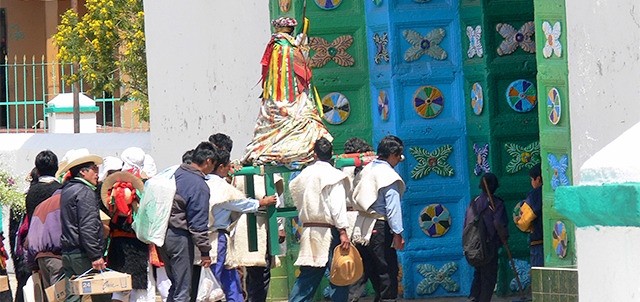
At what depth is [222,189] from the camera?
1133cm

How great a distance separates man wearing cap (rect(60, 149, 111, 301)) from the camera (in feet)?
35.8

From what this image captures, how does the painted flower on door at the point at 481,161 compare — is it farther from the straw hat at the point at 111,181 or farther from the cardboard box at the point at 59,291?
the cardboard box at the point at 59,291

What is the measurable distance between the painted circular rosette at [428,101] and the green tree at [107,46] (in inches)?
333

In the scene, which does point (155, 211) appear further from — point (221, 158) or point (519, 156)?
point (519, 156)

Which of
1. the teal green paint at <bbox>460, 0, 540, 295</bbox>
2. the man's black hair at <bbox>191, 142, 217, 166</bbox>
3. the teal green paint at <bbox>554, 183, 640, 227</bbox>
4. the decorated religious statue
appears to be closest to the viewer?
the teal green paint at <bbox>554, 183, 640, 227</bbox>

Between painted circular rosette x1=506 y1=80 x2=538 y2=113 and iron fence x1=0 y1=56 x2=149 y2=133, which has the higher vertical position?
iron fence x1=0 y1=56 x2=149 y2=133

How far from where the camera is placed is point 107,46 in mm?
22469

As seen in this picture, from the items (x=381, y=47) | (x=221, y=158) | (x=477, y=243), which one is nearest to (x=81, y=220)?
(x=221, y=158)

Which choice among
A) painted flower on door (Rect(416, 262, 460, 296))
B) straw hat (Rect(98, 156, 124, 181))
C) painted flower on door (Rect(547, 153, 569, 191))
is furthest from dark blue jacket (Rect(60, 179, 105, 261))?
painted flower on door (Rect(416, 262, 460, 296))

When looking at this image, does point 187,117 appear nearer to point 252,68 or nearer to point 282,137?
point 252,68

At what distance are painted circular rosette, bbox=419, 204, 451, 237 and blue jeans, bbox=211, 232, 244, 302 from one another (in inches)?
93.9

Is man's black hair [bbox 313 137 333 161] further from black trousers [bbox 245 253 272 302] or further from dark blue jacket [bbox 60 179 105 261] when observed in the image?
dark blue jacket [bbox 60 179 105 261]

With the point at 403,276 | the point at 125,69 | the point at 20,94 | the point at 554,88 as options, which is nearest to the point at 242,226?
the point at 403,276

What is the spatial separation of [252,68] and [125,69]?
789cm
